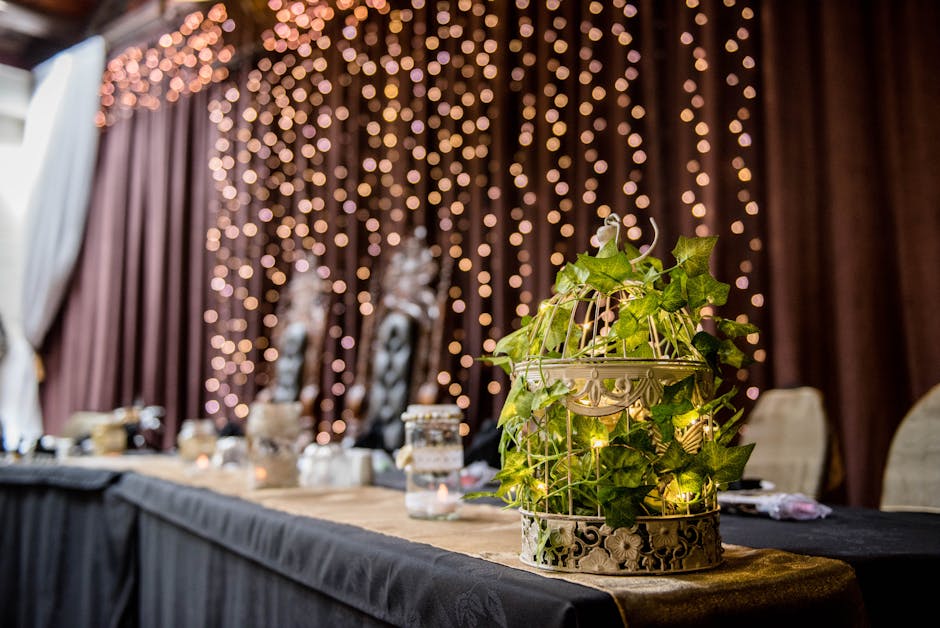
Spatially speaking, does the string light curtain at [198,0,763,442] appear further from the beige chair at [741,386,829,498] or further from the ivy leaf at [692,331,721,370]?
the ivy leaf at [692,331,721,370]

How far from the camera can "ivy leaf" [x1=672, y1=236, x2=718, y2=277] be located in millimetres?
783

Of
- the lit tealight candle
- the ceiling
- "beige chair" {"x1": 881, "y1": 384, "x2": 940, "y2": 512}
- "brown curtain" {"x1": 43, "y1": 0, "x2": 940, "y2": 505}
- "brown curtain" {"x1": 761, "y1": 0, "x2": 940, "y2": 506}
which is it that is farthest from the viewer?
the ceiling

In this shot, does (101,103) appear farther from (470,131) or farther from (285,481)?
(285,481)

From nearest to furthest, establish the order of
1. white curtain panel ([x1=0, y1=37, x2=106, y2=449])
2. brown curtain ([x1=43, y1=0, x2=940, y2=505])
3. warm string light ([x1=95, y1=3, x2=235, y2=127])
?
1. brown curtain ([x1=43, y1=0, x2=940, y2=505])
2. warm string light ([x1=95, y1=3, x2=235, y2=127])
3. white curtain panel ([x1=0, y1=37, x2=106, y2=449])

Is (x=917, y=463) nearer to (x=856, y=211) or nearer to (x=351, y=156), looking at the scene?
(x=856, y=211)

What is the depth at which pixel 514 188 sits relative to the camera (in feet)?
11.3

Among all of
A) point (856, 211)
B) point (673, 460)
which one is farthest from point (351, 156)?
point (673, 460)

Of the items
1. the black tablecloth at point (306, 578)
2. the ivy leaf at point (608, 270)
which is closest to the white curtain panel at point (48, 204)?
the black tablecloth at point (306, 578)

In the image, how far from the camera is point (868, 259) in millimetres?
2318

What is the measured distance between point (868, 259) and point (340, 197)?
2748mm

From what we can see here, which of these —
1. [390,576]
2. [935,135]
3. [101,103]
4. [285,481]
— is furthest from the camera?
[101,103]

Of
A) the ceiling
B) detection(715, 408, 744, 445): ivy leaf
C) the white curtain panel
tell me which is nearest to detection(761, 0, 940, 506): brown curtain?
detection(715, 408, 744, 445): ivy leaf

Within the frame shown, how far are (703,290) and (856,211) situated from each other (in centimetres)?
181

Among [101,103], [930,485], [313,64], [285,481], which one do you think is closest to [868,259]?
[930,485]
